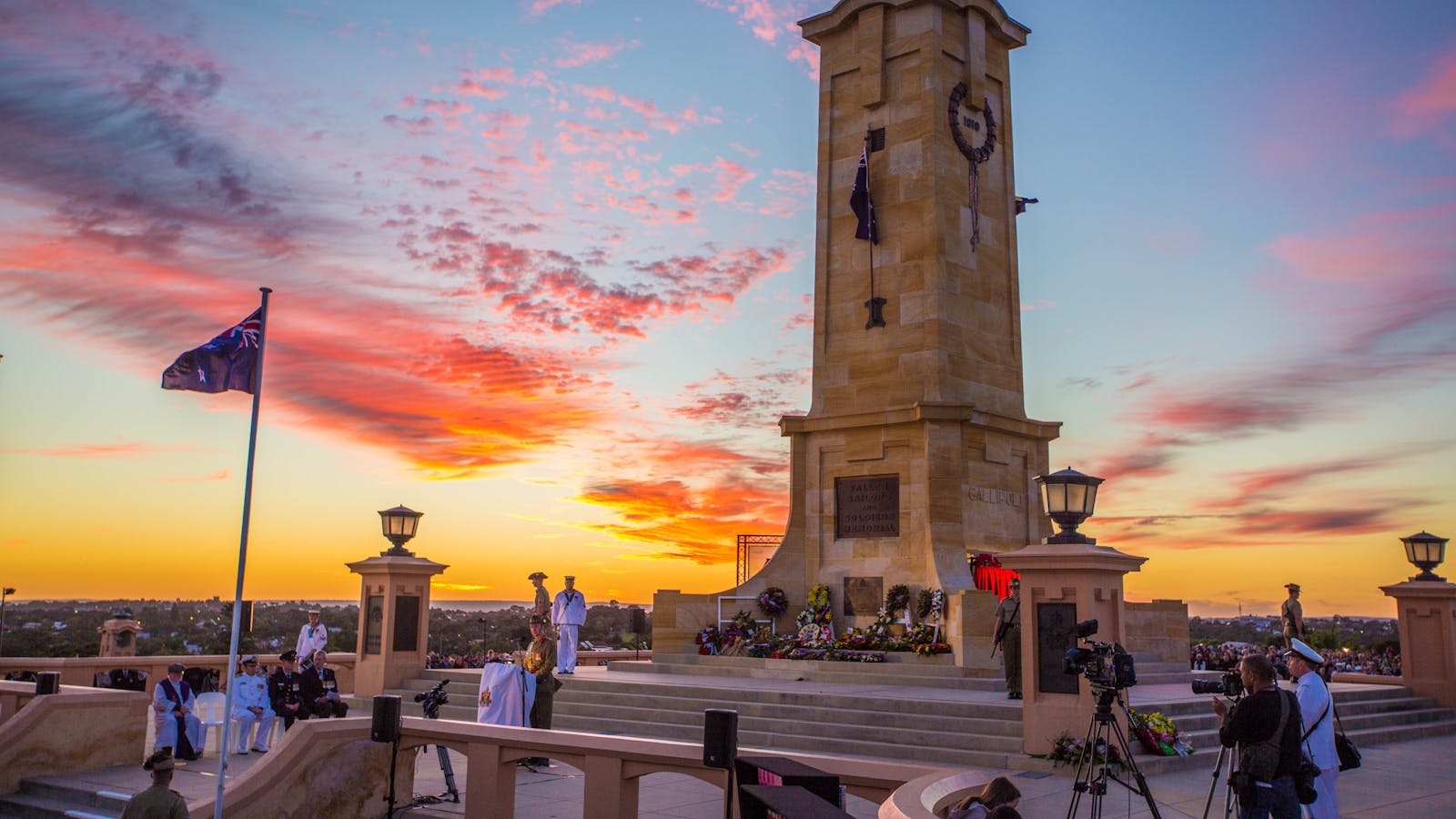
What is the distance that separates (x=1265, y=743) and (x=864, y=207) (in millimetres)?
18671

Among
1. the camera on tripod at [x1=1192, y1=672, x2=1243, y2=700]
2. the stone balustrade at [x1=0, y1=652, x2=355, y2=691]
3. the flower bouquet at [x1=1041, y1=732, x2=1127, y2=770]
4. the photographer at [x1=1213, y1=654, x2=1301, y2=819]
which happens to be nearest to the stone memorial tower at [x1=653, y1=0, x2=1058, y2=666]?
the stone balustrade at [x1=0, y1=652, x2=355, y2=691]

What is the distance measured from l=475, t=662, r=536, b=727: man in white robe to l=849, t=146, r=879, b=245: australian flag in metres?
14.8

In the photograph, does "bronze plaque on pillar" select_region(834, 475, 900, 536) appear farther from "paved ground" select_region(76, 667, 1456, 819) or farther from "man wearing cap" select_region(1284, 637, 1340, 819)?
"man wearing cap" select_region(1284, 637, 1340, 819)

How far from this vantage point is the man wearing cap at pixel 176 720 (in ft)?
50.5

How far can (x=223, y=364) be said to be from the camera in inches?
519

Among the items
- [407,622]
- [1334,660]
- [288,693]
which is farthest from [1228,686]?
[1334,660]

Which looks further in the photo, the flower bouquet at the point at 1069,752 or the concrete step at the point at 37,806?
the concrete step at the point at 37,806

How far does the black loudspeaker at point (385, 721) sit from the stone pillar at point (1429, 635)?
18371 millimetres

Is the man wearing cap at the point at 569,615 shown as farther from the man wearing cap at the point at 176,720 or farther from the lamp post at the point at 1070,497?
the lamp post at the point at 1070,497

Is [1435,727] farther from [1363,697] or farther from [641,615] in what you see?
[641,615]

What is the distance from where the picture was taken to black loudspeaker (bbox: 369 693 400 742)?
38.2 ft

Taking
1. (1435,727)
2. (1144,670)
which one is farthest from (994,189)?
(1435,727)

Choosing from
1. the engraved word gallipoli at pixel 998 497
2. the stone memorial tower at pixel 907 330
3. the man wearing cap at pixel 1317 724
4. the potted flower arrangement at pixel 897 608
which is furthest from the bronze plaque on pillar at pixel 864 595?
the man wearing cap at pixel 1317 724

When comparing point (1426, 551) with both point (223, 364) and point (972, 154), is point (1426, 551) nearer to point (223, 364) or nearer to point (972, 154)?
point (972, 154)
